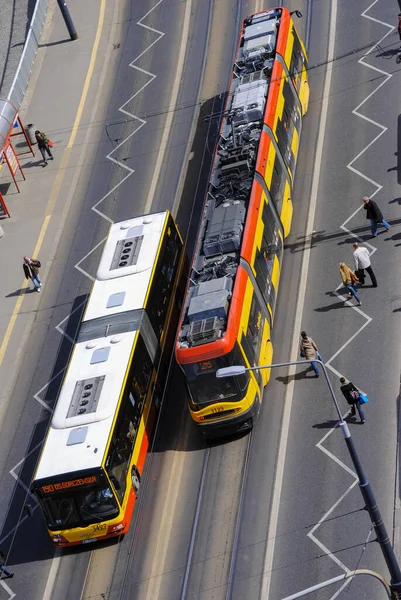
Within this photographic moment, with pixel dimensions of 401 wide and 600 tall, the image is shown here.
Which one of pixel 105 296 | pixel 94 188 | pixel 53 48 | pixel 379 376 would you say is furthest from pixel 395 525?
pixel 53 48

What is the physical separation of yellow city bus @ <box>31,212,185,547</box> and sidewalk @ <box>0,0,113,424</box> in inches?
240

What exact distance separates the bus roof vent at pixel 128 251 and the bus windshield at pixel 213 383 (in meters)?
5.58

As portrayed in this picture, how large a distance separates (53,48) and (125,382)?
27615 millimetres

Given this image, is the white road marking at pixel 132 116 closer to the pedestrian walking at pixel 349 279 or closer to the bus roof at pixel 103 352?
the bus roof at pixel 103 352

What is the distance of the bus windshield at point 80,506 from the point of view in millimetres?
31516

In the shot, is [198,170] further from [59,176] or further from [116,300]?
[116,300]

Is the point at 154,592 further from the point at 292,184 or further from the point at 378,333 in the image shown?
the point at 292,184

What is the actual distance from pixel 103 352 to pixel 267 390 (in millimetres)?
5333

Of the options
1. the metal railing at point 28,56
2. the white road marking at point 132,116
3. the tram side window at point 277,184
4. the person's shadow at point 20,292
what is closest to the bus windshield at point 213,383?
the tram side window at point 277,184

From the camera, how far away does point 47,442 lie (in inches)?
1268

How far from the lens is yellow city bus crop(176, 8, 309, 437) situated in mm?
32469

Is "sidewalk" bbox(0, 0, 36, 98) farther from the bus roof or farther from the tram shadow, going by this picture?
the tram shadow

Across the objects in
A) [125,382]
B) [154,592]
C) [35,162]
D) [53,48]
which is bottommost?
[154,592]

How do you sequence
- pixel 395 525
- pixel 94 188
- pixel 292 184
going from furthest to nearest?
pixel 94 188
pixel 292 184
pixel 395 525
